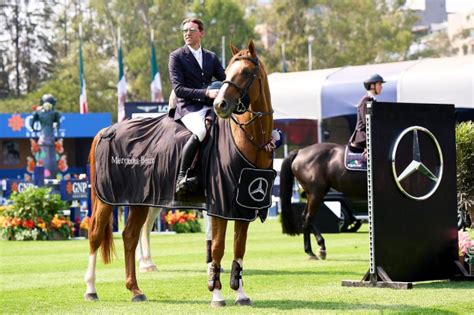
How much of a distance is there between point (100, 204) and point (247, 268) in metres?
3.73

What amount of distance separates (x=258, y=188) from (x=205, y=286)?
245 cm

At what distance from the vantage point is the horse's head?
10.0 meters

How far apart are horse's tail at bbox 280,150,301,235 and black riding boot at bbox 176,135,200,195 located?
687cm

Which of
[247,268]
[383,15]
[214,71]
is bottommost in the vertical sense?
[247,268]

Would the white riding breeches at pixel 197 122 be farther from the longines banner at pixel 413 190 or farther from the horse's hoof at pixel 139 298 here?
the longines banner at pixel 413 190

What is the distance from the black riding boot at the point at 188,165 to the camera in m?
10.8

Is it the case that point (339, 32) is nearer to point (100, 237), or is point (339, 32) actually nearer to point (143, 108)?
point (143, 108)

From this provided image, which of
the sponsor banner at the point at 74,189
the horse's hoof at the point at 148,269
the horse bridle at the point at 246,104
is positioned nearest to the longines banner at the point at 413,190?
the horse bridle at the point at 246,104

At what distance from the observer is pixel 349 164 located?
17516 mm

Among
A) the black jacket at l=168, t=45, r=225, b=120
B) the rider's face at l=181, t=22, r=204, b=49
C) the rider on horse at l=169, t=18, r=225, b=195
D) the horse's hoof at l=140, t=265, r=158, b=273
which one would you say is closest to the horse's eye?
the rider on horse at l=169, t=18, r=225, b=195

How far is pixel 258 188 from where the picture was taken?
1045 cm

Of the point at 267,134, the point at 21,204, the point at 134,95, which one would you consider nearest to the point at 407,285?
the point at 267,134

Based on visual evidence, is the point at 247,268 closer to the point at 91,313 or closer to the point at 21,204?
the point at 91,313

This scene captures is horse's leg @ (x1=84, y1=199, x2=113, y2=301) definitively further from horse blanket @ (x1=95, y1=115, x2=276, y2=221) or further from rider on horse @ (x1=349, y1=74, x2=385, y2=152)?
rider on horse @ (x1=349, y1=74, x2=385, y2=152)
